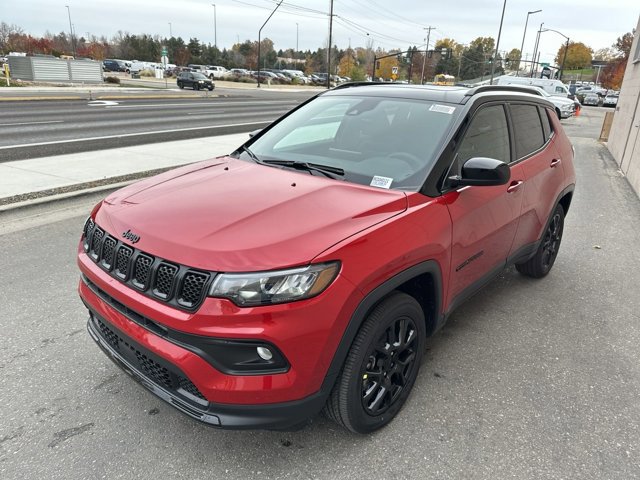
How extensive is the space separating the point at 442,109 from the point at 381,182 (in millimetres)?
774

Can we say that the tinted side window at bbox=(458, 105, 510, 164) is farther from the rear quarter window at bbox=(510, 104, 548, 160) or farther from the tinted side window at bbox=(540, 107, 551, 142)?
the tinted side window at bbox=(540, 107, 551, 142)

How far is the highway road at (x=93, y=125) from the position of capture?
11.0 m

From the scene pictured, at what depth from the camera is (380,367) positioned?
2.54 meters

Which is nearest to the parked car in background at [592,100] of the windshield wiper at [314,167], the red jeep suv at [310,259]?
the red jeep suv at [310,259]

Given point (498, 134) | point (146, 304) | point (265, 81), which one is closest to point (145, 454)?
point (146, 304)

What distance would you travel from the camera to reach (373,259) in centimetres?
225

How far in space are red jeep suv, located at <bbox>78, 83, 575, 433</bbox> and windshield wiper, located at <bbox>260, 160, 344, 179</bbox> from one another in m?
0.02

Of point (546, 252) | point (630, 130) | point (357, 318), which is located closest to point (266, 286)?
point (357, 318)

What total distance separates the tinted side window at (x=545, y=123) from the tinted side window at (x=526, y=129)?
9 cm

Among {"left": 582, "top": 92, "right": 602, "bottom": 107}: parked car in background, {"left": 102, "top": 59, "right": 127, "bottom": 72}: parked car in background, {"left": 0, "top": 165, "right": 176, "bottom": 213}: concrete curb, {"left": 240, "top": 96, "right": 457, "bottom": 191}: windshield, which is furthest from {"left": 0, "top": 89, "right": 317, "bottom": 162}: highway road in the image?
{"left": 102, "top": 59, "right": 127, "bottom": 72}: parked car in background

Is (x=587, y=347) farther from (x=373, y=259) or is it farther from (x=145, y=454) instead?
(x=145, y=454)

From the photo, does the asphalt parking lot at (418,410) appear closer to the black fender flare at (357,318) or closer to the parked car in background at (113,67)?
the black fender flare at (357,318)

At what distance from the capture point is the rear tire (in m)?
4.64

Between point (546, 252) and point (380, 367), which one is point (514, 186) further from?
point (380, 367)
